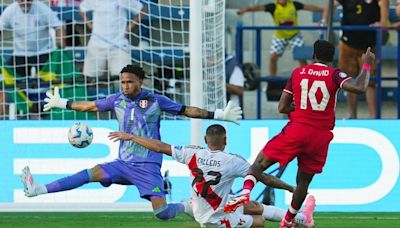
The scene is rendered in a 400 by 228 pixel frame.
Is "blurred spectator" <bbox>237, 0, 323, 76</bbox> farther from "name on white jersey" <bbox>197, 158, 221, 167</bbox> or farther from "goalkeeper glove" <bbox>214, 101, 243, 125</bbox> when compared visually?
"name on white jersey" <bbox>197, 158, 221, 167</bbox>

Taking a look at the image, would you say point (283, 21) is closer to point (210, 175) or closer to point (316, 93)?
point (316, 93)

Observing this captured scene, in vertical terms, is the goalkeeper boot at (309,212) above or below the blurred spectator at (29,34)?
below

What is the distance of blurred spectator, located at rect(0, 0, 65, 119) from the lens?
54.2 feet

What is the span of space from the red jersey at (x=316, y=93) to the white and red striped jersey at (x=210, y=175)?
72 centimetres

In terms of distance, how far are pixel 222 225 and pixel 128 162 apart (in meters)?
1.55

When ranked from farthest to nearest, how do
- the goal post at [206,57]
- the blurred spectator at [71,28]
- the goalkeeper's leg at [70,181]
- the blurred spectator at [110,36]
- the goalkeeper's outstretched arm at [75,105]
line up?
the blurred spectator at [71,28] → the blurred spectator at [110,36] → the goal post at [206,57] → the goalkeeper's outstretched arm at [75,105] → the goalkeeper's leg at [70,181]

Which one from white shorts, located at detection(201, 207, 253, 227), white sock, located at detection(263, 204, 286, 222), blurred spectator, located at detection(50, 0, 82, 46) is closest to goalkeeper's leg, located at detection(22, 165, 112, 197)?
white shorts, located at detection(201, 207, 253, 227)

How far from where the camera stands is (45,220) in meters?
13.1

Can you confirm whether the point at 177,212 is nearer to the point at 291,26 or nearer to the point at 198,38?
the point at 198,38

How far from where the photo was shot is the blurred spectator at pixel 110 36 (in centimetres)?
1616

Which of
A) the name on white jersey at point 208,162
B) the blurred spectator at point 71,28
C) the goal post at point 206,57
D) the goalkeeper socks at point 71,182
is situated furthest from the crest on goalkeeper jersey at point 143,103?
the blurred spectator at point 71,28

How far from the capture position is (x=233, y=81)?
16.9 meters

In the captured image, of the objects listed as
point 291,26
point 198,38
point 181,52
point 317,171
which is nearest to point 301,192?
point 317,171

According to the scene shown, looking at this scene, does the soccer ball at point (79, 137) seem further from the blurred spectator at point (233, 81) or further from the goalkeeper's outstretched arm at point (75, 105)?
the blurred spectator at point (233, 81)
